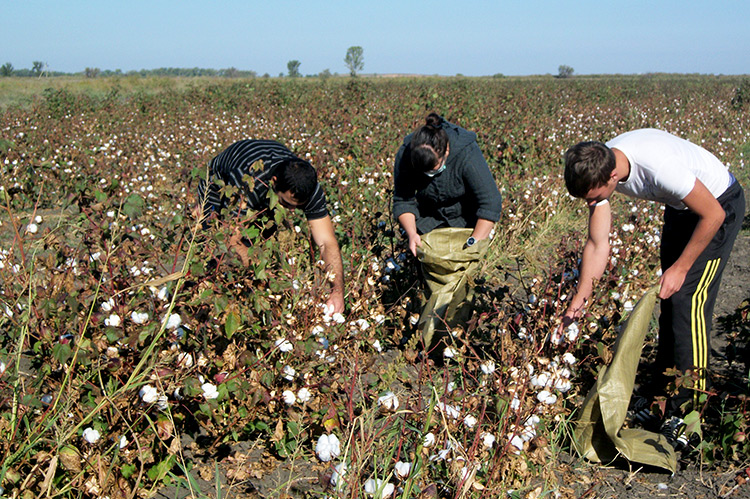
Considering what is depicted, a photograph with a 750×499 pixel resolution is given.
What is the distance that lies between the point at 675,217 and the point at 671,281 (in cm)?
31

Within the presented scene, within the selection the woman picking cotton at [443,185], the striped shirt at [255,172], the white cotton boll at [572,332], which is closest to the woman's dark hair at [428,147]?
the woman picking cotton at [443,185]

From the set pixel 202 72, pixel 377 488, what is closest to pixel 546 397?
pixel 377 488

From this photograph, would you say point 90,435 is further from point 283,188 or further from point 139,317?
point 283,188

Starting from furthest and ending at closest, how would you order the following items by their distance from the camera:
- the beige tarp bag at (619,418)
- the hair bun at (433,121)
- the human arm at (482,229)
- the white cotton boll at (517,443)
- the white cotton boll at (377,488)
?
the human arm at (482,229)
the hair bun at (433,121)
the beige tarp bag at (619,418)
the white cotton boll at (517,443)
the white cotton boll at (377,488)

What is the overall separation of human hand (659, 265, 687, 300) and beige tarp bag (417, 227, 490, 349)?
93 cm

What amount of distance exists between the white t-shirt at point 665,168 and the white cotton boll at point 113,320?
2004 millimetres

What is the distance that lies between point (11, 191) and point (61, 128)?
7.23m

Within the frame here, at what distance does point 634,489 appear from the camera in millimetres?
2326

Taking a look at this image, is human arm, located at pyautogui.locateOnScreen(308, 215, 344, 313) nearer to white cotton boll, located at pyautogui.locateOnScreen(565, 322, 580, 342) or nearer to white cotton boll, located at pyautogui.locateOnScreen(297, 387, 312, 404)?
white cotton boll, located at pyautogui.locateOnScreen(297, 387, 312, 404)

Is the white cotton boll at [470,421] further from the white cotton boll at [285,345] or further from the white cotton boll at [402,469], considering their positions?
the white cotton boll at [285,345]

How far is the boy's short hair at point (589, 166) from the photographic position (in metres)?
2.28

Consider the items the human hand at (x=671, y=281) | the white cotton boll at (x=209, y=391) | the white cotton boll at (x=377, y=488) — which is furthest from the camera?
the human hand at (x=671, y=281)

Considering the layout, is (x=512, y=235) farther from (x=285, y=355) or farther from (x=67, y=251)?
(x=67, y=251)

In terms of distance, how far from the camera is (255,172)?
9.64 ft
